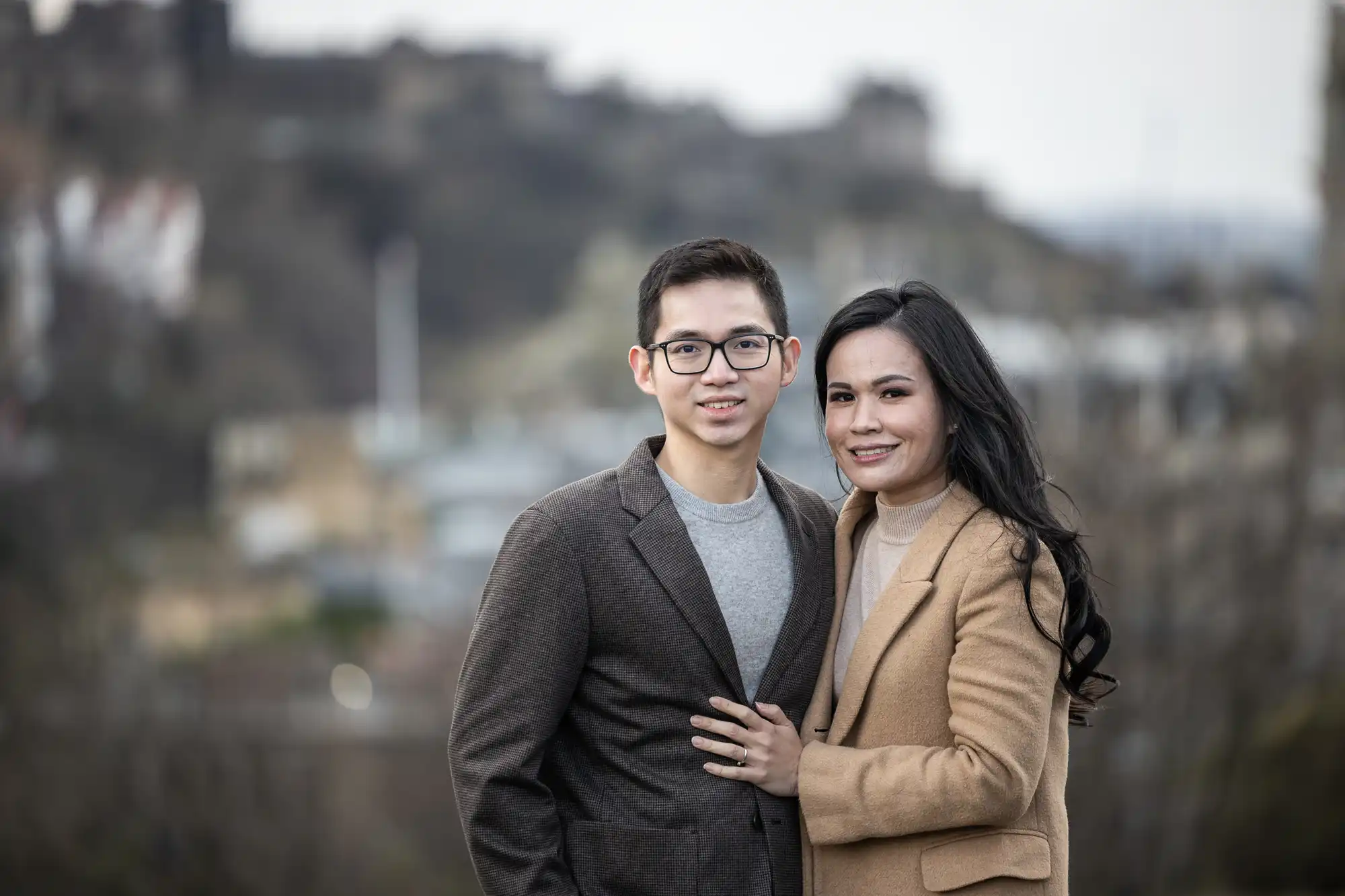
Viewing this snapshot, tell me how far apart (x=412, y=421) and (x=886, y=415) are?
53.3 meters

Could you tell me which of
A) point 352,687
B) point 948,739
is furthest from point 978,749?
point 352,687

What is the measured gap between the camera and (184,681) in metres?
29.8

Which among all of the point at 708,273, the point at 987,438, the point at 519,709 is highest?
the point at 708,273

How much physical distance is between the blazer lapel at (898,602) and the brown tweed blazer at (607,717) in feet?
0.33

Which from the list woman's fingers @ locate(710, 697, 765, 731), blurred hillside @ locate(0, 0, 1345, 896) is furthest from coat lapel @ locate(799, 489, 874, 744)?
blurred hillside @ locate(0, 0, 1345, 896)

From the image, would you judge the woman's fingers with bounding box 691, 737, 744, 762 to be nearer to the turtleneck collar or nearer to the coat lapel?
the coat lapel

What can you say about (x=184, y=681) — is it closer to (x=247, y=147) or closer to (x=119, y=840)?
(x=119, y=840)

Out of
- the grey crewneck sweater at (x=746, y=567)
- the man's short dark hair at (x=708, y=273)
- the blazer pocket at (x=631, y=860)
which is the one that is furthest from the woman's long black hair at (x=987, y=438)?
the blazer pocket at (x=631, y=860)

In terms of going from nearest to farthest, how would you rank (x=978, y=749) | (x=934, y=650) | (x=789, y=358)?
1. (x=978, y=749)
2. (x=934, y=650)
3. (x=789, y=358)

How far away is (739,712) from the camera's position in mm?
2613

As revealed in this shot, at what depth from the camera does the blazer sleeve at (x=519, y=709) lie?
2543 mm

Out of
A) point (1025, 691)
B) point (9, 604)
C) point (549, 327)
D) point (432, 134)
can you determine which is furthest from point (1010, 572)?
point (432, 134)

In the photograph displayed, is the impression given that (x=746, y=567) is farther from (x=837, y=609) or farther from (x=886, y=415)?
(x=886, y=415)

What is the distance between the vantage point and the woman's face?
267cm
